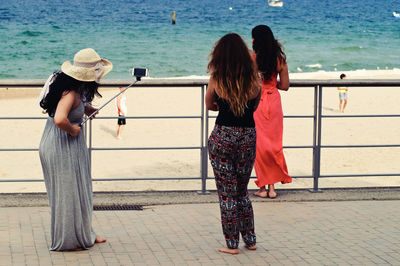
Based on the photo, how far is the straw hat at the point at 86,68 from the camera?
541 cm

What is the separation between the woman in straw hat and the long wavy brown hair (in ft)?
2.82

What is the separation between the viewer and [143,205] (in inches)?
284

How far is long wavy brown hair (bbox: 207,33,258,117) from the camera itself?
5.32 metres

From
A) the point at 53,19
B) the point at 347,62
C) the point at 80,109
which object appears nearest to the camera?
the point at 80,109

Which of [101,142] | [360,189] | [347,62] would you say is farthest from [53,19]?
[360,189]

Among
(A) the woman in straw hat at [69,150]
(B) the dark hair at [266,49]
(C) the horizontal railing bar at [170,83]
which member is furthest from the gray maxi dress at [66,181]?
(B) the dark hair at [266,49]

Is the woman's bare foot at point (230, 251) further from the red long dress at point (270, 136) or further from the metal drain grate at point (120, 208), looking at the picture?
the red long dress at point (270, 136)

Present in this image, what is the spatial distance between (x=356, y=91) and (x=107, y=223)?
65.4 ft

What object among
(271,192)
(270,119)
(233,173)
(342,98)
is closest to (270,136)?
(270,119)

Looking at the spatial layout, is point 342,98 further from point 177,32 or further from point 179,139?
point 177,32

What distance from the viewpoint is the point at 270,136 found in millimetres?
7422

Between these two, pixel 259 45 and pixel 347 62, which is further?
pixel 347 62

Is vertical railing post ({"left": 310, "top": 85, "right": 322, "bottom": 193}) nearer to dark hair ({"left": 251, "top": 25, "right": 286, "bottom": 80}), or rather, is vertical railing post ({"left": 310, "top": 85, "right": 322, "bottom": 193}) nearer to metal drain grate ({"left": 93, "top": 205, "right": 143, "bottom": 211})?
dark hair ({"left": 251, "top": 25, "right": 286, "bottom": 80})

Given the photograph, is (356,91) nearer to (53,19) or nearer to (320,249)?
(320,249)
